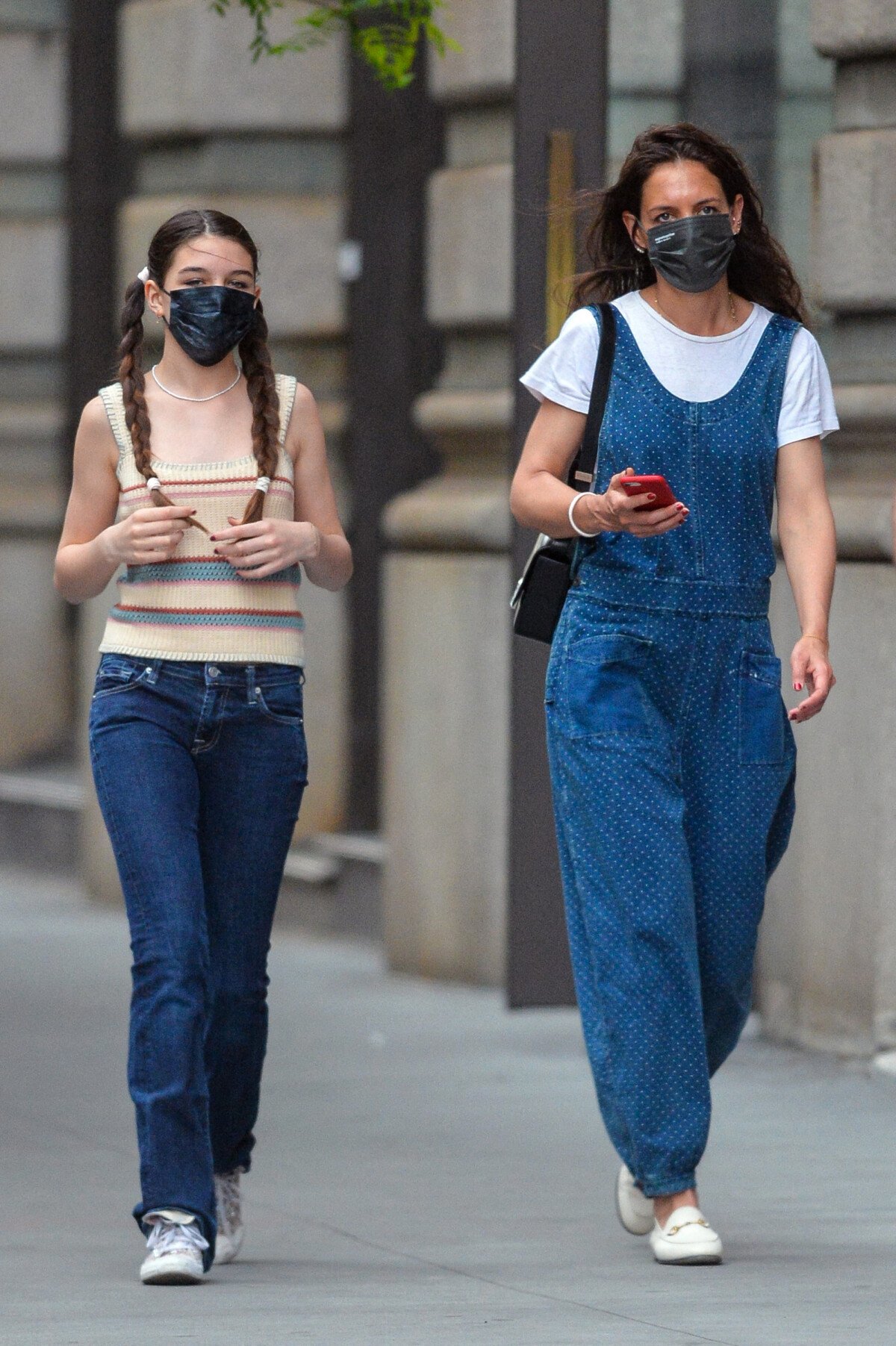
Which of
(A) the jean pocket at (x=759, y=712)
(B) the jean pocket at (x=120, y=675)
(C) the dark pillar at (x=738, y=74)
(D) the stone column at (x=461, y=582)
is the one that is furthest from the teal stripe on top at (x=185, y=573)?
(D) the stone column at (x=461, y=582)

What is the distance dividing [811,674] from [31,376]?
8.37 meters

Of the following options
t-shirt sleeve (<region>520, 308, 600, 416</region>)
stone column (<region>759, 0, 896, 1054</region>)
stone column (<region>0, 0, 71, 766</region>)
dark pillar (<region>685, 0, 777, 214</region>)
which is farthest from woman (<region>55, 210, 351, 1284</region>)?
stone column (<region>0, 0, 71, 766</region>)

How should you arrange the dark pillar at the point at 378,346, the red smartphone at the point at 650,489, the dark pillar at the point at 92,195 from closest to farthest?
the red smartphone at the point at 650,489 → the dark pillar at the point at 378,346 → the dark pillar at the point at 92,195

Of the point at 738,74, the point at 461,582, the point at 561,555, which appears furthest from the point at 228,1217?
the point at 738,74

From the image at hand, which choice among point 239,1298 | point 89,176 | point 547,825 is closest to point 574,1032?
point 547,825

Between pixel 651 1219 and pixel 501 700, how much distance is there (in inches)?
141

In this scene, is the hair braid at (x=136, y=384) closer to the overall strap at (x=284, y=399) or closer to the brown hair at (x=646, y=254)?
the overall strap at (x=284, y=399)

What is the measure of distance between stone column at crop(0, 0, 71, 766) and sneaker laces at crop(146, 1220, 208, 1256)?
7.95 metres

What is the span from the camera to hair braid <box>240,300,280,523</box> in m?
4.90

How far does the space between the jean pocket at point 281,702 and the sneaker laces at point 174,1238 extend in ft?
2.75

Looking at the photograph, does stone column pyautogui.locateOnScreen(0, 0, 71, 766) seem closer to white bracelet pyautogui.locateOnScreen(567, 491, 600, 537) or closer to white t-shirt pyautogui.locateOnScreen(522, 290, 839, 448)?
white t-shirt pyautogui.locateOnScreen(522, 290, 839, 448)

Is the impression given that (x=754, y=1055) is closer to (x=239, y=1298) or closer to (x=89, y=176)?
(x=239, y=1298)

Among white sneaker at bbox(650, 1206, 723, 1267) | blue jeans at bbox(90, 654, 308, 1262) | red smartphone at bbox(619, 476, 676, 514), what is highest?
red smartphone at bbox(619, 476, 676, 514)

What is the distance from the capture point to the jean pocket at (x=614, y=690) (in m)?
4.91
